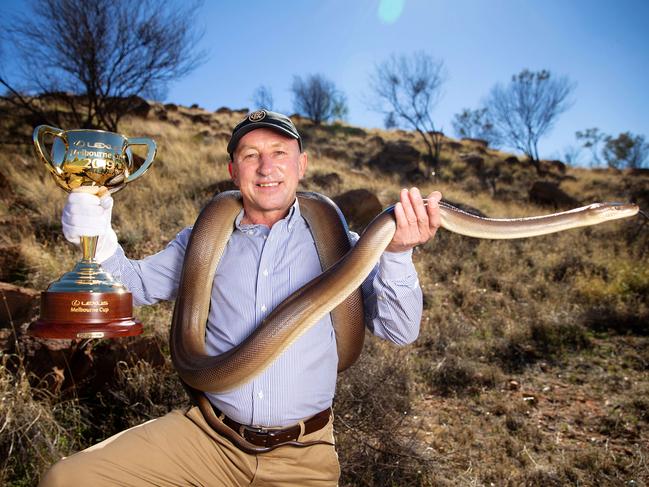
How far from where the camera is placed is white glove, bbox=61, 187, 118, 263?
2.18 meters

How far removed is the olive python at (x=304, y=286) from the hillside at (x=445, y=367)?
159cm

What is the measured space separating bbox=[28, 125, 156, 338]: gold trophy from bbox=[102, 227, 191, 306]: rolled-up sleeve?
0.31 m

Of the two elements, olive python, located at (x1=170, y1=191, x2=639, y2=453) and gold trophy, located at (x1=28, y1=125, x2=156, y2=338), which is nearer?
gold trophy, located at (x1=28, y1=125, x2=156, y2=338)

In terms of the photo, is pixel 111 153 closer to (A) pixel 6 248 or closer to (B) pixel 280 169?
(B) pixel 280 169

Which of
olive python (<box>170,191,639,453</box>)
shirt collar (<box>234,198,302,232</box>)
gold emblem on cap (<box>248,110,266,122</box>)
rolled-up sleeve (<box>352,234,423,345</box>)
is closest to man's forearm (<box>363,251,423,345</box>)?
rolled-up sleeve (<box>352,234,423,345</box>)

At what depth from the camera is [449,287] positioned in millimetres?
8328

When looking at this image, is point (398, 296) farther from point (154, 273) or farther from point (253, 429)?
point (154, 273)

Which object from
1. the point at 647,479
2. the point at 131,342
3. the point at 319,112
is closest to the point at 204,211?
the point at 131,342

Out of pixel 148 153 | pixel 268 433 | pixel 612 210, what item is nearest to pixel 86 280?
pixel 148 153

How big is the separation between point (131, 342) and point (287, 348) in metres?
2.61

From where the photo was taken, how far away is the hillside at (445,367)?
3646 mm

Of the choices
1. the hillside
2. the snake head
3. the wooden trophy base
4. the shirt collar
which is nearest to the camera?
the wooden trophy base

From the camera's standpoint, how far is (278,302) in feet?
8.23

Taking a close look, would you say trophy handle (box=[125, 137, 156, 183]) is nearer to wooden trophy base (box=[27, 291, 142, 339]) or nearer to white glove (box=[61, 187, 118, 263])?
white glove (box=[61, 187, 118, 263])
